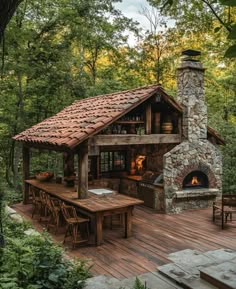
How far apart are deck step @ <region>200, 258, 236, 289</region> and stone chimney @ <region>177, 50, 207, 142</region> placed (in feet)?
15.8

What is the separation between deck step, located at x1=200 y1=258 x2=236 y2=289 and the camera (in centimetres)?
430

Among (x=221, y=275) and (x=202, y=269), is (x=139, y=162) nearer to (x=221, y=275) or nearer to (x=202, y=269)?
(x=202, y=269)

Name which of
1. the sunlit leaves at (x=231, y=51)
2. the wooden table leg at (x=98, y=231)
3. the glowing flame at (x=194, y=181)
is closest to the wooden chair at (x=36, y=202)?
the wooden table leg at (x=98, y=231)

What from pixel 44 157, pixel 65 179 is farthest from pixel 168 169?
pixel 44 157

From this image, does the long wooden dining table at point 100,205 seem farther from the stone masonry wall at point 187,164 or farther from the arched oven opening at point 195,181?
the arched oven opening at point 195,181

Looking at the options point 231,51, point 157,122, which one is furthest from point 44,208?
point 231,51

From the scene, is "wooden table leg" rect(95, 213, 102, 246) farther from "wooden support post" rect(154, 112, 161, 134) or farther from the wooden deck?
"wooden support post" rect(154, 112, 161, 134)

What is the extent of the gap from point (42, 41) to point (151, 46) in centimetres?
551

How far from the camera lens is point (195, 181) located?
30.8 ft

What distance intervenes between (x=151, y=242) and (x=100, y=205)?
1360 millimetres

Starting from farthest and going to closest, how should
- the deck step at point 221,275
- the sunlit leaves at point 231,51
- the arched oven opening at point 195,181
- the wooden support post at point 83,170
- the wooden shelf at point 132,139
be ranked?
the arched oven opening at point 195,181, the wooden shelf at point 132,139, the wooden support post at point 83,170, the deck step at point 221,275, the sunlit leaves at point 231,51

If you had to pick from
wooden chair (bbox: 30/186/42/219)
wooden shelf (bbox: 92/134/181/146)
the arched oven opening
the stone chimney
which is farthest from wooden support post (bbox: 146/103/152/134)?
wooden chair (bbox: 30/186/42/219)

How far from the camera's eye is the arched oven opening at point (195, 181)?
30.3 feet

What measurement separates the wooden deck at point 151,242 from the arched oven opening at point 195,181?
2.86 ft
